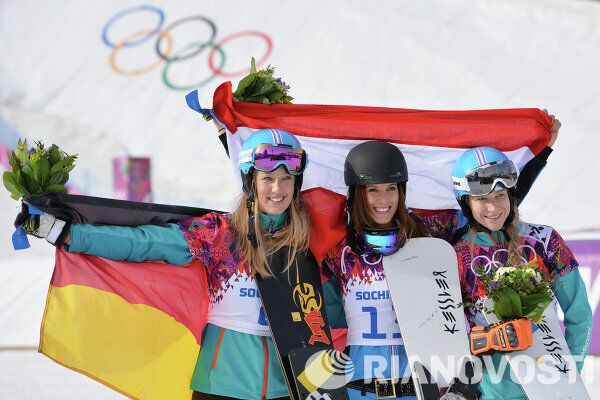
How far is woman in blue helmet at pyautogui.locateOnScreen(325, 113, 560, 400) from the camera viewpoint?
4.01 meters

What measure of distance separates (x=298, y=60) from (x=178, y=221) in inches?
411

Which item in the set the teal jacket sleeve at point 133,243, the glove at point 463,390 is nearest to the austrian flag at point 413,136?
the teal jacket sleeve at point 133,243

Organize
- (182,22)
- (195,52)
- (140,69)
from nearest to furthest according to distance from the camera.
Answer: (140,69) → (195,52) → (182,22)

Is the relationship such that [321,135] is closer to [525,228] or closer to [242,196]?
[242,196]

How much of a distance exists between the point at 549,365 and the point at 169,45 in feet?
38.6

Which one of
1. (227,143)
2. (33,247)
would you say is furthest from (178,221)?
(33,247)

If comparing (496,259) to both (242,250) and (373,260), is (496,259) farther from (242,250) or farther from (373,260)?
(242,250)

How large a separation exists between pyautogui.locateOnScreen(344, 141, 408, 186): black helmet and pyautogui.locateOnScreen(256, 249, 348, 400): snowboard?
44 cm

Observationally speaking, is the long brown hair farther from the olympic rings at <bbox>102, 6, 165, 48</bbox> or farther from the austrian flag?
the olympic rings at <bbox>102, 6, 165, 48</bbox>

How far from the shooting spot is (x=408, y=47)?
46.4 feet

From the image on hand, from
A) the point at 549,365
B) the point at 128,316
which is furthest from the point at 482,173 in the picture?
the point at 128,316

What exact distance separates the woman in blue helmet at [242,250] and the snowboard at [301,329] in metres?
0.06

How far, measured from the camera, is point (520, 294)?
3.88 metres

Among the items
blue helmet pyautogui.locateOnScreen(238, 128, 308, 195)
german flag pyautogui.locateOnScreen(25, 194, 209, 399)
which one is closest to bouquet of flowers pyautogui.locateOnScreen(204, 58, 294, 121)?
blue helmet pyautogui.locateOnScreen(238, 128, 308, 195)
